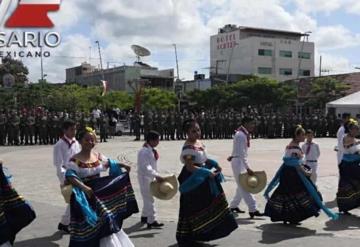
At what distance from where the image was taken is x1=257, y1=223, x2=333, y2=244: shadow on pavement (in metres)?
7.92

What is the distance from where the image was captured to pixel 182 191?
735cm

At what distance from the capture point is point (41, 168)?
16719 mm

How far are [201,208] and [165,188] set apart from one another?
71cm

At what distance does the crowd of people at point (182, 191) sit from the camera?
6.17m

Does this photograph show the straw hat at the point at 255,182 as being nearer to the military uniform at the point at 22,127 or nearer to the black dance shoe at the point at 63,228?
the black dance shoe at the point at 63,228

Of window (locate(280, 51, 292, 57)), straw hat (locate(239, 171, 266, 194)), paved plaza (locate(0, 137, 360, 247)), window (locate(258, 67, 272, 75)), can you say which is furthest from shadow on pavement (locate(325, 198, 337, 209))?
window (locate(280, 51, 292, 57))

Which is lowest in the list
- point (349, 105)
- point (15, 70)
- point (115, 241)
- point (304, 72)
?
point (115, 241)

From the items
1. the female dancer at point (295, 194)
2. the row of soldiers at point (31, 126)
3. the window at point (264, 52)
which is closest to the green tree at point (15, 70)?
the row of soldiers at point (31, 126)

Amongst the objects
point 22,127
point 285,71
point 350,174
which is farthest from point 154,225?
point 285,71

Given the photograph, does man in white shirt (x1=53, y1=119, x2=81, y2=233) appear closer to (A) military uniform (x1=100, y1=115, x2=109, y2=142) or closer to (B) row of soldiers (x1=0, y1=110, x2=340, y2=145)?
(B) row of soldiers (x1=0, y1=110, x2=340, y2=145)

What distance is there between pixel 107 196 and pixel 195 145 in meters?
1.65

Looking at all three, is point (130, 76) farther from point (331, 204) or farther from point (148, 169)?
point (148, 169)

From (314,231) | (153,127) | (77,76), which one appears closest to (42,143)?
(153,127)

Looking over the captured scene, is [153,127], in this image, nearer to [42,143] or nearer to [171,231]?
[42,143]
